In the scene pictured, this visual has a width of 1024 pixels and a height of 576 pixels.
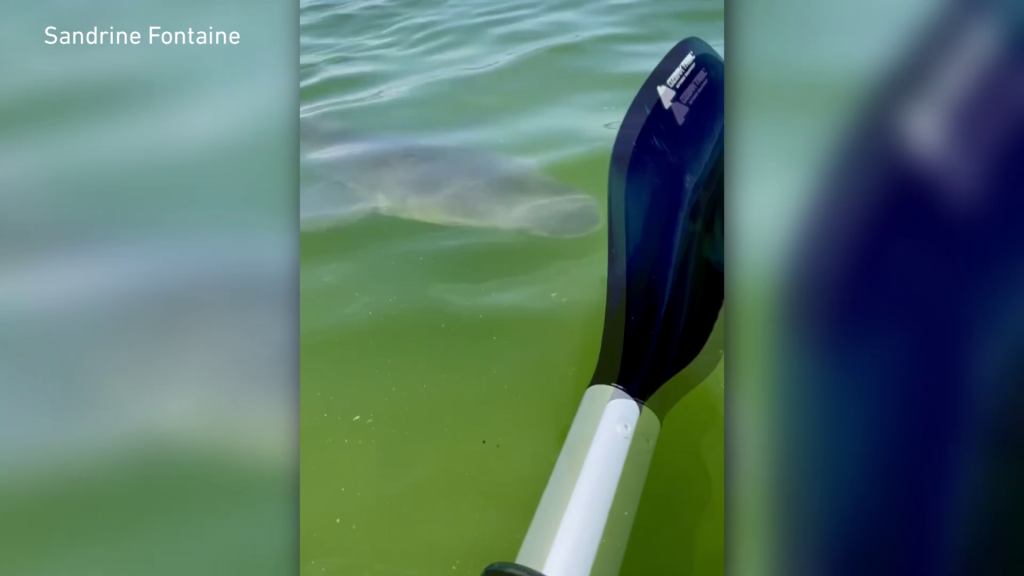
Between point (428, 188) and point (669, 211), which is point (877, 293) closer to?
point (669, 211)

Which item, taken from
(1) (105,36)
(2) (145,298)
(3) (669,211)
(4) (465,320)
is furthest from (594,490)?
(1) (105,36)

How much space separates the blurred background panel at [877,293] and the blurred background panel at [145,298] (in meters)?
0.67

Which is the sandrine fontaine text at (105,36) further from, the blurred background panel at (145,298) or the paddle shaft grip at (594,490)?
the paddle shaft grip at (594,490)

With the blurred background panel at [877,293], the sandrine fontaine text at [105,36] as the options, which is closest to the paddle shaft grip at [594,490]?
the blurred background panel at [877,293]

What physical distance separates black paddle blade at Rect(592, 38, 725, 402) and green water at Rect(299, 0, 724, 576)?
0.03 meters

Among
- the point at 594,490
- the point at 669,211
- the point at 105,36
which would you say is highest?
the point at 105,36

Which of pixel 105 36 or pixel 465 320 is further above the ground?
pixel 105 36

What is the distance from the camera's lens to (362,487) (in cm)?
100

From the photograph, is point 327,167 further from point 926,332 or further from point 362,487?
point 926,332

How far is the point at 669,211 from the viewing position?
1.02 metres

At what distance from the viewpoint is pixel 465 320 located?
1.01 metres

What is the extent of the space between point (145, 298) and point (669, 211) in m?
0.75

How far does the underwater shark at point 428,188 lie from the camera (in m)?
1.00

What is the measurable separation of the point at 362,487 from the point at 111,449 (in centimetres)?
35
